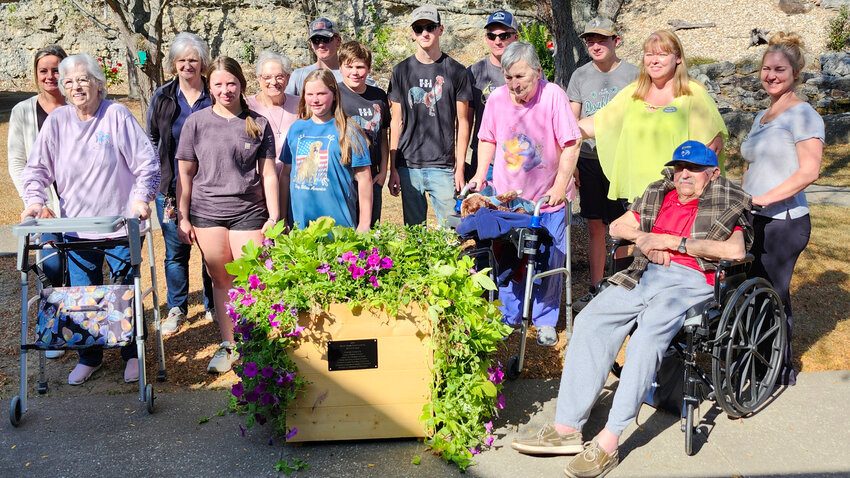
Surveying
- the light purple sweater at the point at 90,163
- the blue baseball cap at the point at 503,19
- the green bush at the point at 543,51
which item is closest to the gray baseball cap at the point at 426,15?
the blue baseball cap at the point at 503,19

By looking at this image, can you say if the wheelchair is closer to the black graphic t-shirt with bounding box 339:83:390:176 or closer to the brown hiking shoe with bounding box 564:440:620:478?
the brown hiking shoe with bounding box 564:440:620:478

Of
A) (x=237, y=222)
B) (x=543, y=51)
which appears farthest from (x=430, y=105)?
(x=543, y=51)

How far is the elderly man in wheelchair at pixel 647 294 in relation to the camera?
3.65m

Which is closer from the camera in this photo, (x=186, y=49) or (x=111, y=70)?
(x=186, y=49)

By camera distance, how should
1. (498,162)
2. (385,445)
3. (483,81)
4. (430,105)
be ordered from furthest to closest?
1. (483,81)
2. (430,105)
3. (498,162)
4. (385,445)

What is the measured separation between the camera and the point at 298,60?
72.5ft

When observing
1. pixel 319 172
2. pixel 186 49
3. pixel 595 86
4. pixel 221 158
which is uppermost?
pixel 186 49

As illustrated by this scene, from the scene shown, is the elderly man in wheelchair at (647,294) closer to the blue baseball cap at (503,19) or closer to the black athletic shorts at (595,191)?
the black athletic shorts at (595,191)

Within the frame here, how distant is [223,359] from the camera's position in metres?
4.91

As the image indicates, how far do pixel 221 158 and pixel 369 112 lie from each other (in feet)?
3.76

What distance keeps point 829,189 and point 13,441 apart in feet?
32.5

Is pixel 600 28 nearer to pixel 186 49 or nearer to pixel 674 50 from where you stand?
pixel 674 50

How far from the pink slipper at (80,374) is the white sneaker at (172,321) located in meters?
0.77

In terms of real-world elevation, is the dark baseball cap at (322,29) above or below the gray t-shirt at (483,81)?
above
